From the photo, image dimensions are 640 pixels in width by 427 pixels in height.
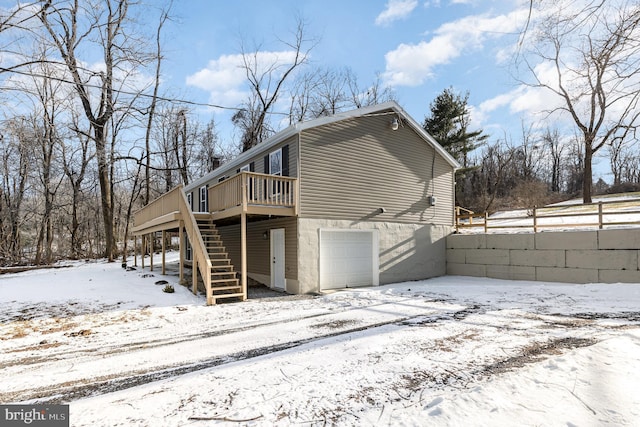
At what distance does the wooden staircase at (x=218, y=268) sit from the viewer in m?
9.00

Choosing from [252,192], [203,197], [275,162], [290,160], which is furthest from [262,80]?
[252,192]

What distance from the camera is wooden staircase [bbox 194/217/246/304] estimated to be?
9.00m

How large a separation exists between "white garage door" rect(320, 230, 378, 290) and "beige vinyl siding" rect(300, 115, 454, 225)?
67 centimetres

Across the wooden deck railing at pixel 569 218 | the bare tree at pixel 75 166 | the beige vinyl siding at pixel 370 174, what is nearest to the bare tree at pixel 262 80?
the bare tree at pixel 75 166

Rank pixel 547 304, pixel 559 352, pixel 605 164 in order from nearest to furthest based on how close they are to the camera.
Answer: pixel 559 352 < pixel 547 304 < pixel 605 164

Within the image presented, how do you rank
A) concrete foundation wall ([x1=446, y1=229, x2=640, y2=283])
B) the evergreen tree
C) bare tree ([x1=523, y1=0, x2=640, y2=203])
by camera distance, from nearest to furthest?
bare tree ([x1=523, y1=0, x2=640, y2=203]) → concrete foundation wall ([x1=446, y1=229, x2=640, y2=283]) → the evergreen tree

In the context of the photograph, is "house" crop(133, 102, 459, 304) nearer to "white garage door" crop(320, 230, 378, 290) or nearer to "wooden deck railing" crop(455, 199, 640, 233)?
"white garage door" crop(320, 230, 378, 290)

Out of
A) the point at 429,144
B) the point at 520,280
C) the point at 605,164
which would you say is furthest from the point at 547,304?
the point at 605,164

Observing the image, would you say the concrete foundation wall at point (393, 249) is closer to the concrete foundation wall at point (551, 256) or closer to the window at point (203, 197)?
the concrete foundation wall at point (551, 256)

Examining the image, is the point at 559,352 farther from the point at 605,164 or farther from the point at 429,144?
the point at 605,164

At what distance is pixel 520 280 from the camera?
38.0ft

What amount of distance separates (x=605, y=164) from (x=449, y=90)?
79.0 feet

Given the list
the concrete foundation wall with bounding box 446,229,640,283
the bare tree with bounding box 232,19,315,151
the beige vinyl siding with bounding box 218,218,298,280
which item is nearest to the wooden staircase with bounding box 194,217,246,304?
the beige vinyl siding with bounding box 218,218,298,280

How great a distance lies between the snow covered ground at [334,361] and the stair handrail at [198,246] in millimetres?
831
